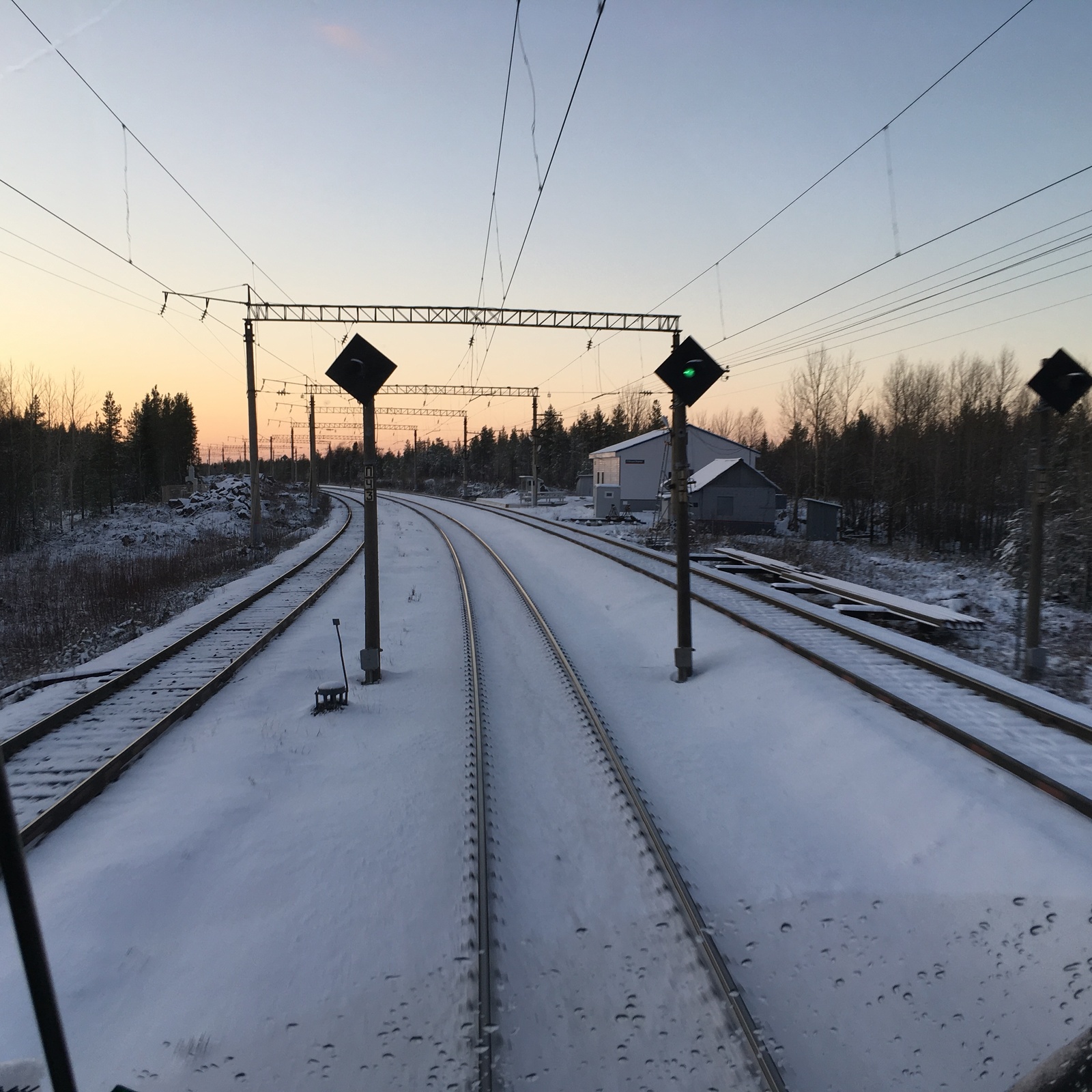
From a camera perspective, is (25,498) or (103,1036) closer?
(103,1036)

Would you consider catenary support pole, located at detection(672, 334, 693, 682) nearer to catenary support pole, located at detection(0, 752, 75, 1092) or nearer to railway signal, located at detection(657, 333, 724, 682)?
railway signal, located at detection(657, 333, 724, 682)

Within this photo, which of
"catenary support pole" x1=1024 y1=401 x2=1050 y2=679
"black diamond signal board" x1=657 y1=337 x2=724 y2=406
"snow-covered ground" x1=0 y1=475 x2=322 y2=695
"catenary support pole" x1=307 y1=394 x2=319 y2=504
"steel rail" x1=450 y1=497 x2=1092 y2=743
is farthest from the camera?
"catenary support pole" x1=307 y1=394 x2=319 y2=504

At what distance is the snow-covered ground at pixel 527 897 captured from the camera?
12.1 feet

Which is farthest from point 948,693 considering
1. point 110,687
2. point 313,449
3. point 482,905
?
point 313,449

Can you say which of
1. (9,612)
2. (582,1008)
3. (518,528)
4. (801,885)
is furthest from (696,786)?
(518,528)

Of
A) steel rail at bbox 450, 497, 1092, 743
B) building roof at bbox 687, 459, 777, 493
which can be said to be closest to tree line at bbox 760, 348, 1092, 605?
building roof at bbox 687, 459, 777, 493

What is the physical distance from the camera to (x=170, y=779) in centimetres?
664

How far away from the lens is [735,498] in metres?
44.7

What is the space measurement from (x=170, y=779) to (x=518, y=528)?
93.3ft

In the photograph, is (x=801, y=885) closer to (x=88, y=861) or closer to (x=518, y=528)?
(x=88, y=861)

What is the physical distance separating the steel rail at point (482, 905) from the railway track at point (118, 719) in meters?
3.42

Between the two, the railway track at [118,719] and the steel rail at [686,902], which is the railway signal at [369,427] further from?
the steel rail at [686,902]

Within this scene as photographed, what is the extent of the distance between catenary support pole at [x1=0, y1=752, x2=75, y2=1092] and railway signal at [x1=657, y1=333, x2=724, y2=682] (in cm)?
769

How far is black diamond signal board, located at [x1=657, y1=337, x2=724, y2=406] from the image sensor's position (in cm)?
939
